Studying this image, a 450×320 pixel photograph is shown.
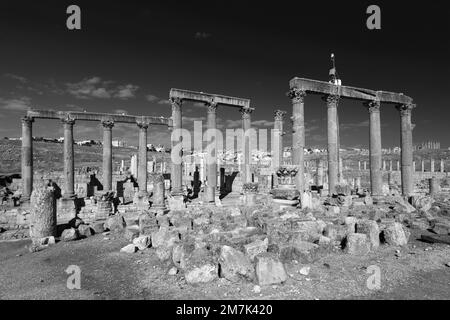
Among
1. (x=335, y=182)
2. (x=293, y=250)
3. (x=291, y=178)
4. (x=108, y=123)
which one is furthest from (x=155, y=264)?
(x=108, y=123)

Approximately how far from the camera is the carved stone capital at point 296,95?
16750 mm

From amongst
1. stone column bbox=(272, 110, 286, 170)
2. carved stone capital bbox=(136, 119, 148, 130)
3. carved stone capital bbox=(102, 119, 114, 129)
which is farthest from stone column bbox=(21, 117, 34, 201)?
stone column bbox=(272, 110, 286, 170)

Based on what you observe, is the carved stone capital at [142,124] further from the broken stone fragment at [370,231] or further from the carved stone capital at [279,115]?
the broken stone fragment at [370,231]

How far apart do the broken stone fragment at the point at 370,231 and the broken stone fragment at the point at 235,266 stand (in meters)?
4.42

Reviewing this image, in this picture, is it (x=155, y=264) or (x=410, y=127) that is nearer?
(x=155, y=264)

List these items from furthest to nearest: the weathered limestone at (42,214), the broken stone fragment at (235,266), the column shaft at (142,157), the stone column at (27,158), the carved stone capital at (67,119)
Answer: the column shaft at (142,157) → the carved stone capital at (67,119) → the stone column at (27,158) → the weathered limestone at (42,214) → the broken stone fragment at (235,266)

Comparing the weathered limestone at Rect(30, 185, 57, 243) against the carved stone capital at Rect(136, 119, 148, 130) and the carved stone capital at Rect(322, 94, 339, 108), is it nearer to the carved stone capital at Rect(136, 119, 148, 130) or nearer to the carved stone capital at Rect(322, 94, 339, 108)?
the carved stone capital at Rect(136, 119, 148, 130)

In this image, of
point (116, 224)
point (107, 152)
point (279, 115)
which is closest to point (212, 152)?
point (279, 115)

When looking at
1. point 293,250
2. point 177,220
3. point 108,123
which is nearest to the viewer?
point 293,250

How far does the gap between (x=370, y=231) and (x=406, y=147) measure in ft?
50.7

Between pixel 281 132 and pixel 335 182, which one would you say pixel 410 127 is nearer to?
pixel 335 182

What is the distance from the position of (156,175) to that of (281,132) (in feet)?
43.7

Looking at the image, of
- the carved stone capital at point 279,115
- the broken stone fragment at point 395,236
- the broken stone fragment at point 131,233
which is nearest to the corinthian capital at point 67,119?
the broken stone fragment at point 131,233

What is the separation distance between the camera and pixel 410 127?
2041 cm
